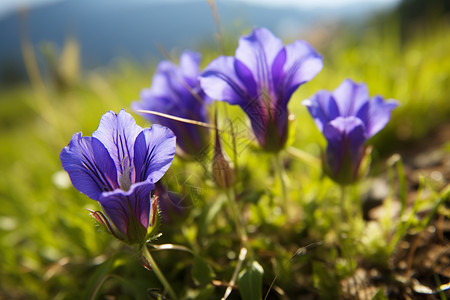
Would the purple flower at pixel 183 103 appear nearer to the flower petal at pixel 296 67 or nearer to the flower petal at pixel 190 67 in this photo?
the flower petal at pixel 190 67

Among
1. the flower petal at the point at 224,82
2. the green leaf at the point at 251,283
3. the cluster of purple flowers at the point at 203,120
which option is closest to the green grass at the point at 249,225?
the green leaf at the point at 251,283

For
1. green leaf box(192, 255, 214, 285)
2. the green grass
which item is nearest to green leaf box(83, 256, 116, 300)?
the green grass

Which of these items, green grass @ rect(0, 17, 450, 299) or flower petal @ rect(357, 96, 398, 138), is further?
green grass @ rect(0, 17, 450, 299)

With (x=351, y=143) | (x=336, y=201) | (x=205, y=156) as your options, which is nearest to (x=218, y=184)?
(x=205, y=156)

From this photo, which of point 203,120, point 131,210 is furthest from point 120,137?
point 203,120

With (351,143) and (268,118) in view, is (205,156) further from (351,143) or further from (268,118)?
(351,143)

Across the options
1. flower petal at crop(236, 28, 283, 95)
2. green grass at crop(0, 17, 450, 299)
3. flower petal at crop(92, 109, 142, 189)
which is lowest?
green grass at crop(0, 17, 450, 299)

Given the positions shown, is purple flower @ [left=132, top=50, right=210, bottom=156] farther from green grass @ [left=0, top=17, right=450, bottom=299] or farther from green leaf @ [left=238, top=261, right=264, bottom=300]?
green leaf @ [left=238, top=261, right=264, bottom=300]
